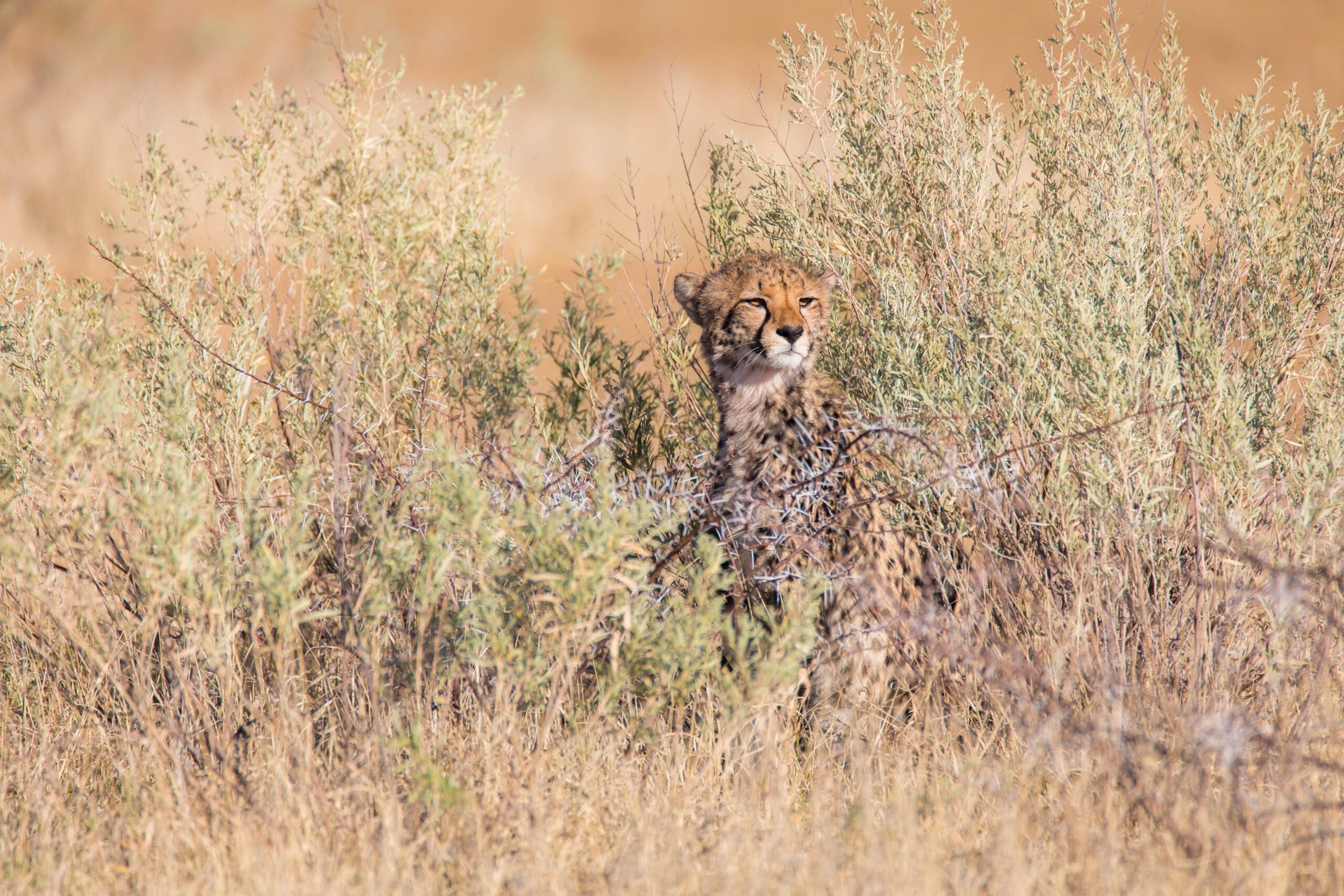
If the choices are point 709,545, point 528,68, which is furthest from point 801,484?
point 528,68

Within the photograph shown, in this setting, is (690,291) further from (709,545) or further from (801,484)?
(709,545)

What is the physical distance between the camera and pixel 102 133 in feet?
34.1

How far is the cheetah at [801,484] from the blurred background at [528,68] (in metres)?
0.48

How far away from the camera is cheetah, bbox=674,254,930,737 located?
110 inches

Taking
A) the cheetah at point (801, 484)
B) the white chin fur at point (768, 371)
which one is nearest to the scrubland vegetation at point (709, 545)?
the cheetah at point (801, 484)

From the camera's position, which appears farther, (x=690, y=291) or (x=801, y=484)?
(x=690, y=291)

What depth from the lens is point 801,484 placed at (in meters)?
2.58

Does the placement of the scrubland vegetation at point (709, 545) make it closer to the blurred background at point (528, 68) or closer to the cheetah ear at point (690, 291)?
the cheetah ear at point (690, 291)

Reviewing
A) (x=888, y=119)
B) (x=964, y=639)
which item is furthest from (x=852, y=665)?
(x=888, y=119)

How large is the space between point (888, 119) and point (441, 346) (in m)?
1.58

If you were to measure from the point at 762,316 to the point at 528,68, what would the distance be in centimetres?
1429

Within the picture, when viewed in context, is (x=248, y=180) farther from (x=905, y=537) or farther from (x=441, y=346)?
(x=905, y=537)

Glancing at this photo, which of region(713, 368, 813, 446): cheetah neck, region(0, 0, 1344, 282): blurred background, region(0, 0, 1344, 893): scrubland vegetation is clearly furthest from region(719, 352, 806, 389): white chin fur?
region(0, 0, 1344, 282): blurred background

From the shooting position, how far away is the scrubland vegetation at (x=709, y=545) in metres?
2.11
